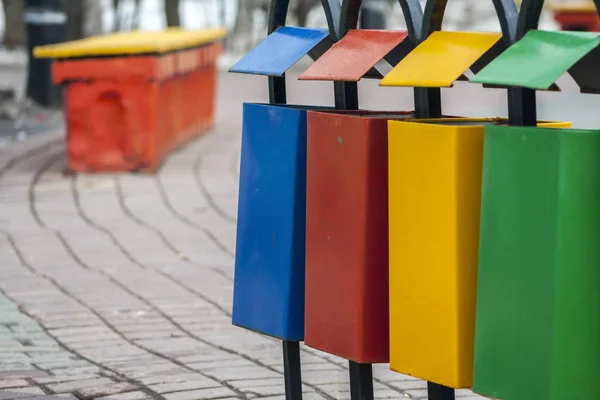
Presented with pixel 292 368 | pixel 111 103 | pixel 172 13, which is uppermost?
pixel 172 13

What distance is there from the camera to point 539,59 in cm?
253

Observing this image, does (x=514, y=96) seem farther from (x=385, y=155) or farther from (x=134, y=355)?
(x=134, y=355)

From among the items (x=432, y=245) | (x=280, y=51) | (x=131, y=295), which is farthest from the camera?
(x=131, y=295)

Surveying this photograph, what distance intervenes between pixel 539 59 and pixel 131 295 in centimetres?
356

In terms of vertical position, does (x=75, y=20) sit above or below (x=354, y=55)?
below

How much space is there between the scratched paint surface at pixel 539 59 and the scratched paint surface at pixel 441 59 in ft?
0.43

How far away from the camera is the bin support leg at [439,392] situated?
3104 mm

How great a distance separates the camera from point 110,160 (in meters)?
9.49

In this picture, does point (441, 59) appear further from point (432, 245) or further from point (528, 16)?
point (432, 245)

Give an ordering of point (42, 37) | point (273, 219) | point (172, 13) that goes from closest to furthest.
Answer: point (273, 219) < point (42, 37) < point (172, 13)

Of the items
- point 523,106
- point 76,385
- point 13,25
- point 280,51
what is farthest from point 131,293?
point 13,25

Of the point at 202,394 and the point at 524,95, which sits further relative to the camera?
the point at 202,394

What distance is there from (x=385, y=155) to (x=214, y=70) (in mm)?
10828

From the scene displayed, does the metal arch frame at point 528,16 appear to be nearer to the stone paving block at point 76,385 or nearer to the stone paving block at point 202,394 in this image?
the stone paving block at point 202,394
